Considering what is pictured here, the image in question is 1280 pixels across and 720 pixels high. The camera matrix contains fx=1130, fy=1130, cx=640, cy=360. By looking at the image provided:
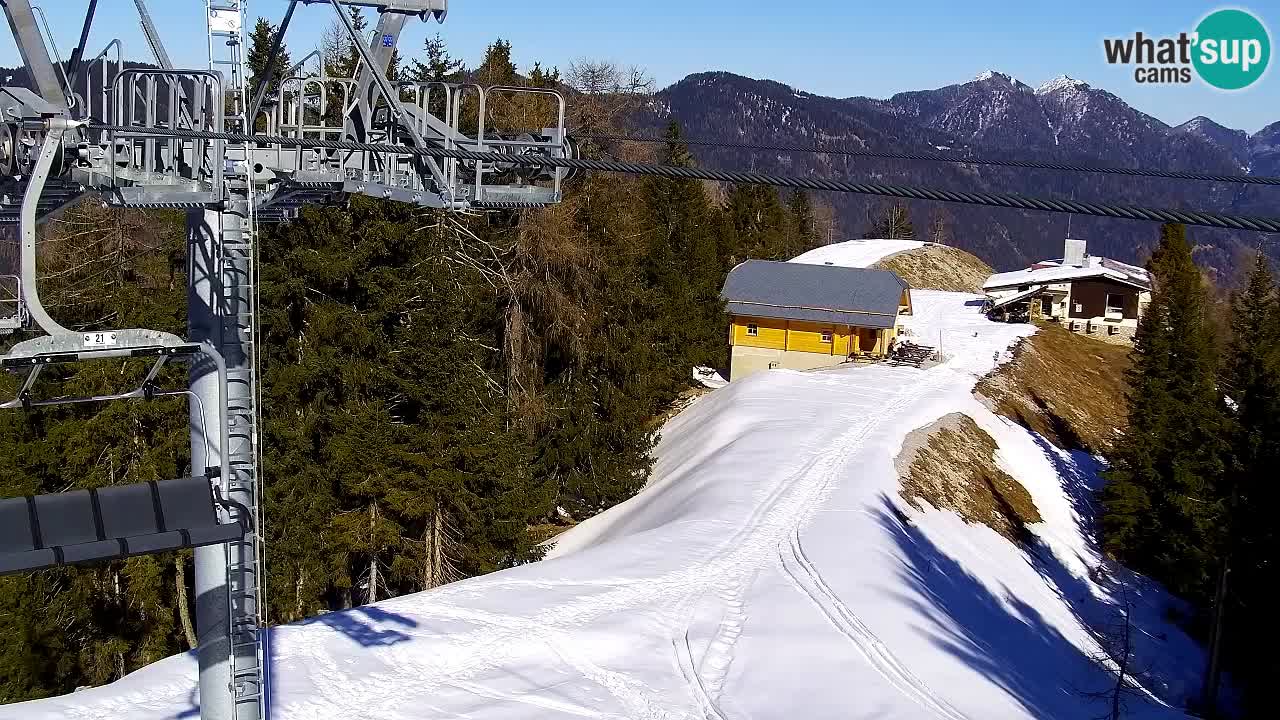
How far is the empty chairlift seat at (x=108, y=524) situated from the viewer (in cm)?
727

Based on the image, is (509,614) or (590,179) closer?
(509,614)

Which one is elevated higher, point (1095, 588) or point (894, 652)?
point (894, 652)

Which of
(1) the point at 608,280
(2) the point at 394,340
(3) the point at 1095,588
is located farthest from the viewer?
(1) the point at 608,280

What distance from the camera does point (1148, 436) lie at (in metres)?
37.7

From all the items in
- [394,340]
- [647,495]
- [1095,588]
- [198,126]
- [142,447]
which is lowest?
[1095,588]

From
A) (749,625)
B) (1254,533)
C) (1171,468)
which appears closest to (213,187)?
(749,625)

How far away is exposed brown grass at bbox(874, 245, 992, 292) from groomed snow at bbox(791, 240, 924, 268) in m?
1.24

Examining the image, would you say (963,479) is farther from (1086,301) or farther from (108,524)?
(1086,301)

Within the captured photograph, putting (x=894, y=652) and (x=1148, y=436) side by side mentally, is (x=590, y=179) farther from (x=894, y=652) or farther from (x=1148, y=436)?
→ (x=894, y=652)

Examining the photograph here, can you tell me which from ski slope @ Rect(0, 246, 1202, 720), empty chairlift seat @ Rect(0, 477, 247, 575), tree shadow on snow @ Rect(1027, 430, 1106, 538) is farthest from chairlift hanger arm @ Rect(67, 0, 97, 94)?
tree shadow on snow @ Rect(1027, 430, 1106, 538)

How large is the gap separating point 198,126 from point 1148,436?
3513 cm

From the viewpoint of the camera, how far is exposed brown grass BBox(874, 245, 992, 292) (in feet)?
309

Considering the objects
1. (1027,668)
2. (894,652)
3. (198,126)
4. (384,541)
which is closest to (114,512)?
(198,126)

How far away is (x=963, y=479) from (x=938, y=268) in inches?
2556
